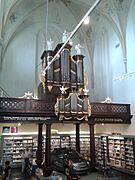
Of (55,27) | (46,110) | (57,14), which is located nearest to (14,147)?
(46,110)

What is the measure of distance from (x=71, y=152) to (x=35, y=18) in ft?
33.0

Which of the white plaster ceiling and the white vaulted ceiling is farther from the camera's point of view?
the white vaulted ceiling

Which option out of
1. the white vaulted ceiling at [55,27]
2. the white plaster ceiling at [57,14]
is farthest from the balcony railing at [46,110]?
the white plaster ceiling at [57,14]

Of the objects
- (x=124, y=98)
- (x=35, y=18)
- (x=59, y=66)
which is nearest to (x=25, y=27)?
(x=35, y=18)

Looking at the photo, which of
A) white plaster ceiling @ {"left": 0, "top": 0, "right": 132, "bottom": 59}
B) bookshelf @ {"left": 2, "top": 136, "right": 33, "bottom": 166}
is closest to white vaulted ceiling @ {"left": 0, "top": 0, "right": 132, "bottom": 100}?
white plaster ceiling @ {"left": 0, "top": 0, "right": 132, "bottom": 59}

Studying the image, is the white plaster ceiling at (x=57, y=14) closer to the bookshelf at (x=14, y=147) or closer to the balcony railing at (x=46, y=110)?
the balcony railing at (x=46, y=110)

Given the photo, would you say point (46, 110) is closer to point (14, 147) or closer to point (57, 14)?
point (14, 147)

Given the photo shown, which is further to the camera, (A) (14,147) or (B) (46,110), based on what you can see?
(A) (14,147)

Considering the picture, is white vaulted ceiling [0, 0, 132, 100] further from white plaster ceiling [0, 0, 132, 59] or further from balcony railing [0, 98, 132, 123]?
balcony railing [0, 98, 132, 123]

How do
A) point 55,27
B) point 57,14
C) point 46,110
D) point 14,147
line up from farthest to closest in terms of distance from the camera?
point 55,27
point 57,14
point 14,147
point 46,110

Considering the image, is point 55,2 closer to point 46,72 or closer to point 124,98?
point 46,72

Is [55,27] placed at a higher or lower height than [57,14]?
lower

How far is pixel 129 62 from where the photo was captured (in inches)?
462

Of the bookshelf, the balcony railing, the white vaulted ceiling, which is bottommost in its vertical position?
the bookshelf
